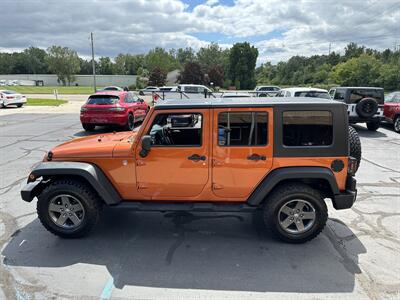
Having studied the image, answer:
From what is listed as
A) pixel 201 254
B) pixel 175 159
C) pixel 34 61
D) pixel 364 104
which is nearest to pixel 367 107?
pixel 364 104

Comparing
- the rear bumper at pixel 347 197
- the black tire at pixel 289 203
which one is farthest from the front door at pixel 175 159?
the rear bumper at pixel 347 197

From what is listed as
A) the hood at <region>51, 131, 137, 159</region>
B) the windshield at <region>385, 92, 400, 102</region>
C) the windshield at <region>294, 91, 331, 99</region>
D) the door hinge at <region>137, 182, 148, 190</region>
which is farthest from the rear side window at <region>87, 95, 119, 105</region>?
the windshield at <region>385, 92, 400, 102</region>

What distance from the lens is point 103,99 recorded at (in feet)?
37.9

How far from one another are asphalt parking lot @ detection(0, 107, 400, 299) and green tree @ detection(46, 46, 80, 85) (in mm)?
95638

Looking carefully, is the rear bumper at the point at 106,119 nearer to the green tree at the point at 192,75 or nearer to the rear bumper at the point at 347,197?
the rear bumper at the point at 347,197

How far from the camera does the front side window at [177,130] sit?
3648mm

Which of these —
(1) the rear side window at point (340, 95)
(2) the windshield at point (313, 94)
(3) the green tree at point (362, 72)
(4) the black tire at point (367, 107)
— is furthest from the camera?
(3) the green tree at point (362, 72)

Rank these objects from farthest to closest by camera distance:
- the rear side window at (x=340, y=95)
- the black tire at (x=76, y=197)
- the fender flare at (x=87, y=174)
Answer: the rear side window at (x=340, y=95), the black tire at (x=76, y=197), the fender flare at (x=87, y=174)

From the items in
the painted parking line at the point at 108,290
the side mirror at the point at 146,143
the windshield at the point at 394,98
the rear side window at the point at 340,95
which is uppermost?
the rear side window at the point at 340,95

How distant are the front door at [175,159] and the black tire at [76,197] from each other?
63cm

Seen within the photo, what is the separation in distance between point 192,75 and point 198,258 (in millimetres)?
55316

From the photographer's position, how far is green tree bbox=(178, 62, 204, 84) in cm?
5647

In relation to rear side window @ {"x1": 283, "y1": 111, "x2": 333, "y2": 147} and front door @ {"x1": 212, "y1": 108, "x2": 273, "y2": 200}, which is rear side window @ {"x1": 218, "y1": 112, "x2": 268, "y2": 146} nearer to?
front door @ {"x1": 212, "y1": 108, "x2": 273, "y2": 200}

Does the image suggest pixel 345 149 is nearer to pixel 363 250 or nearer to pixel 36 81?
pixel 363 250
